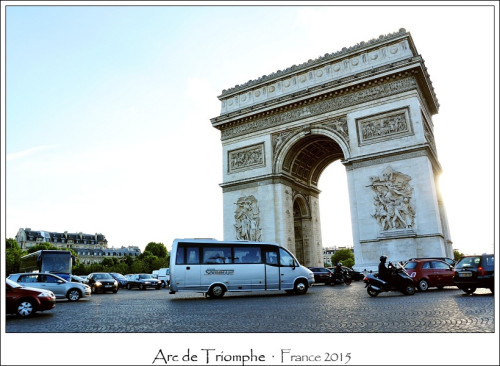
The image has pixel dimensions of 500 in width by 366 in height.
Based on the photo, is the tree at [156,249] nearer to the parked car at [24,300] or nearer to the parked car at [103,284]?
the parked car at [103,284]

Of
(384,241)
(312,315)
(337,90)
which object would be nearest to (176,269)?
(312,315)

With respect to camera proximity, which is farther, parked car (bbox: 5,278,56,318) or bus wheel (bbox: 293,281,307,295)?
bus wheel (bbox: 293,281,307,295)

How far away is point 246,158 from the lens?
27.7m

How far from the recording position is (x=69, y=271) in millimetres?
23922

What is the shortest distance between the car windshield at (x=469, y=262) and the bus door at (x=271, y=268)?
6.03 meters

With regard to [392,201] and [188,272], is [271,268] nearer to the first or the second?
[188,272]

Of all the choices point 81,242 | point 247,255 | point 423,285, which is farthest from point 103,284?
point 81,242

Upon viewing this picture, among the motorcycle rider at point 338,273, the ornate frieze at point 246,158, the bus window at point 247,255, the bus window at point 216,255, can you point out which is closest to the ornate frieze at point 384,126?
the ornate frieze at point 246,158

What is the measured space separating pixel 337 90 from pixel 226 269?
1516cm

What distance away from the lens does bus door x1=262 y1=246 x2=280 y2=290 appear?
46.1 ft

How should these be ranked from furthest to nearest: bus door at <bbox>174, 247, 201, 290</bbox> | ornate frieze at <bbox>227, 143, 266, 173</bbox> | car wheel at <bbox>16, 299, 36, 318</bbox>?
ornate frieze at <bbox>227, 143, 266, 173</bbox> → bus door at <bbox>174, 247, 201, 290</bbox> → car wheel at <bbox>16, 299, 36, 318</bbox>

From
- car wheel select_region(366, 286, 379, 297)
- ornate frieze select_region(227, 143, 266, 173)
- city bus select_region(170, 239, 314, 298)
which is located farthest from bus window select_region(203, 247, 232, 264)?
ornate frieze select_region(227, 143, 266, 173)

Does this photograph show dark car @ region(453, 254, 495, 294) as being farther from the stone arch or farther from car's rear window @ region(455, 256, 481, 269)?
the stone arch

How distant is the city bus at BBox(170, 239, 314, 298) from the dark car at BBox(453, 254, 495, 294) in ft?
17.8
